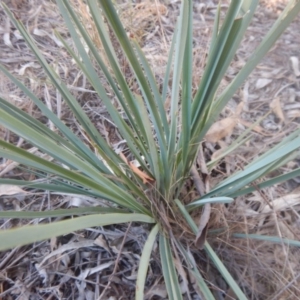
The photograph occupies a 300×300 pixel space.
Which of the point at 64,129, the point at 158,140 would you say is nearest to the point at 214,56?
the point at 158,140

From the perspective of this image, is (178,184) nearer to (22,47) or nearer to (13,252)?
(13,252)

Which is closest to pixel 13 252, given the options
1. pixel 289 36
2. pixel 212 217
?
pixel 212 217

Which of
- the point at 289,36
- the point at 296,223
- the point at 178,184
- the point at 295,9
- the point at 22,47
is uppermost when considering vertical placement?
the point at 295,9

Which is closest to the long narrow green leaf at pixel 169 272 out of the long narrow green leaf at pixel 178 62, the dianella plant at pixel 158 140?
the dianella plant at pixel 158 140

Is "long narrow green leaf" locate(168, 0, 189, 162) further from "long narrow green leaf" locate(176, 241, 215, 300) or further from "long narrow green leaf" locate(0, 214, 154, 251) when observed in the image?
"long narrow green leaf" locate(0, 214, 154, 251)

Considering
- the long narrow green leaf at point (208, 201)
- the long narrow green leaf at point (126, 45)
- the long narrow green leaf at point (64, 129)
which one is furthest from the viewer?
the long narrow green leaf at point (64, 129)

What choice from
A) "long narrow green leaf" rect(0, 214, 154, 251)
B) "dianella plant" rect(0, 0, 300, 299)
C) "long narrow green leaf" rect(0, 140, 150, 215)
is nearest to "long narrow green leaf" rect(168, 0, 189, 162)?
"dianella plant" rect(0, 0, 300, 299)

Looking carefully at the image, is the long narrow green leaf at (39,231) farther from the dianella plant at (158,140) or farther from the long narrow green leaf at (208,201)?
the long narrow green leaf at (208,201)

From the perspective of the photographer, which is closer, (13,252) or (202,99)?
(202,99)

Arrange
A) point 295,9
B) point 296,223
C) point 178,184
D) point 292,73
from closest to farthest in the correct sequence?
point 295,9, point 178,184, point 296,223, point 292,73
